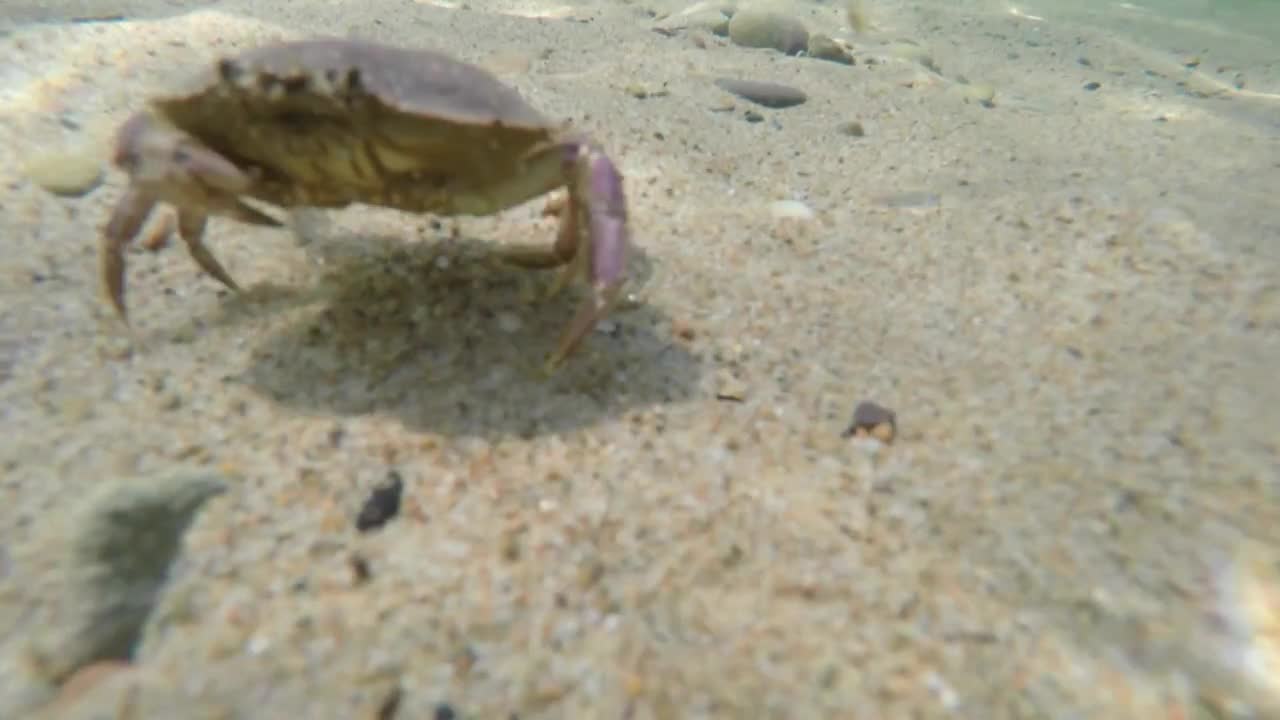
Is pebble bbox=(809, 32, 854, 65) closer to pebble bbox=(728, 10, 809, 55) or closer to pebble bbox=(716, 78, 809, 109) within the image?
pebble bbox=(728, 10, 809, 55)

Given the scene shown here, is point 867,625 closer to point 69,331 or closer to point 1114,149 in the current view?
point 69,331

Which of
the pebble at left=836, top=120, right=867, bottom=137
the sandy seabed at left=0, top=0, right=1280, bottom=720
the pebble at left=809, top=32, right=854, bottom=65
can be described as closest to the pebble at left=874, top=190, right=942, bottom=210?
the sandy seabed at left=0, top=0, right=1280, bottom=720

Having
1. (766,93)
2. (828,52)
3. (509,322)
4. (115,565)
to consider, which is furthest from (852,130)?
(115,565)

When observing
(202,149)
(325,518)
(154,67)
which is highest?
(202,149)

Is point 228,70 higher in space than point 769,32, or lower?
higher

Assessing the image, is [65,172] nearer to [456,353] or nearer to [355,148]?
[355,148]

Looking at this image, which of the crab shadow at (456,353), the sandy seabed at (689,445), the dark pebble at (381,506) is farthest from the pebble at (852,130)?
the dark pebble at (381,506)

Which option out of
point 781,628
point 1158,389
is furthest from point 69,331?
point 1158,389
